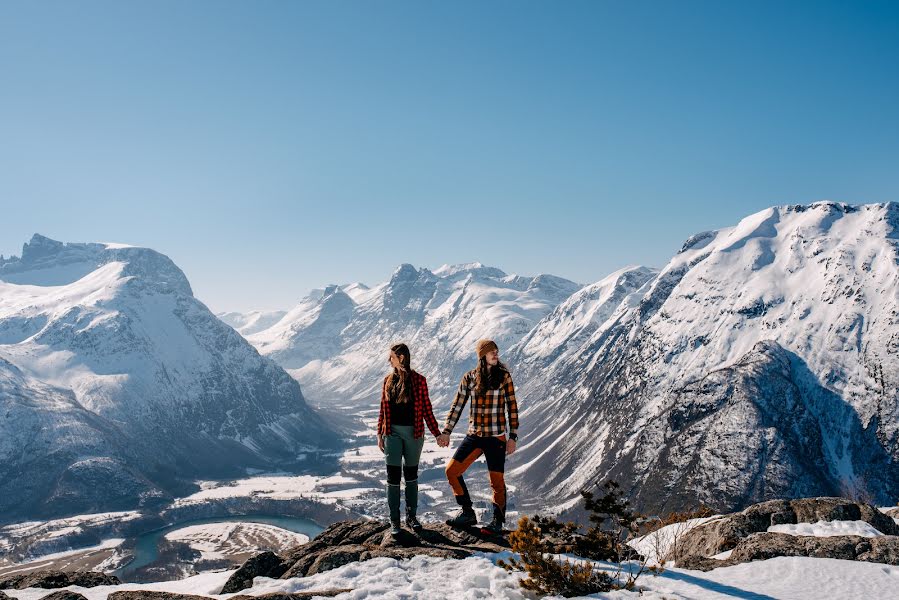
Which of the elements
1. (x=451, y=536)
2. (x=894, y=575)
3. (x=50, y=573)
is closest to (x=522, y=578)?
(x=451, y=536)

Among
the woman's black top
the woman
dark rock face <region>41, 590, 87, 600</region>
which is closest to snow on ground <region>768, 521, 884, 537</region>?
the woman

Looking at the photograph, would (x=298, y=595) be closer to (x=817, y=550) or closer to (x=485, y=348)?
(x=485, y=348)

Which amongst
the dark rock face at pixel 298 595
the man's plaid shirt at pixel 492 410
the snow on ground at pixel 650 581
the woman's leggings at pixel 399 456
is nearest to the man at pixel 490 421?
the man's plaid shirt at pixel 492 410

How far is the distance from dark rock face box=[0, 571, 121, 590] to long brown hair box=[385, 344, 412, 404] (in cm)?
1033

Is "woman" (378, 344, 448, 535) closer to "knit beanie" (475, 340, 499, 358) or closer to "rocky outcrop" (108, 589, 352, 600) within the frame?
"knit beanie" (475, 340, 499, 358)

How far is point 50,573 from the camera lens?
17062mm

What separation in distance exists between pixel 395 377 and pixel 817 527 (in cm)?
1476

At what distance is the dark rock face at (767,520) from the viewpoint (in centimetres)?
1853

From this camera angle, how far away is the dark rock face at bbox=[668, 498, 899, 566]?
18.5m

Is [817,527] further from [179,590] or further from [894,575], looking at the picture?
[179,590]

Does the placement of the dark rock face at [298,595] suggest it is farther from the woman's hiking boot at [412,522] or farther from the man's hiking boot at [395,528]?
the woman's hiking boot at [412,522]

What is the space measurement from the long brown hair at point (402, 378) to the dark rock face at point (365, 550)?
13.7 feet

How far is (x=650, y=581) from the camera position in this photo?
39.7 ft

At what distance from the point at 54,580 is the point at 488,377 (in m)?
14.2
